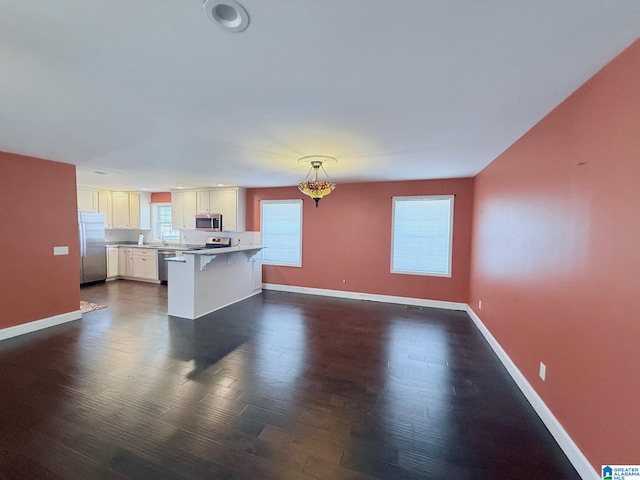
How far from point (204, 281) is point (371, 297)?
3.23m

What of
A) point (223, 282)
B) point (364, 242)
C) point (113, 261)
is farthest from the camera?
point (113, 261)

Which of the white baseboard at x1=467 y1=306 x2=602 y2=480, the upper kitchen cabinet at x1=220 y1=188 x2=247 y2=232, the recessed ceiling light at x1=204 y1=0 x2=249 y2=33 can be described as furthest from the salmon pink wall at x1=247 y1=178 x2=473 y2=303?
the recessed ceiling light at x1=204 y1=0 x2=249 y2=33

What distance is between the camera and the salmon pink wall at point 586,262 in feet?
4.40

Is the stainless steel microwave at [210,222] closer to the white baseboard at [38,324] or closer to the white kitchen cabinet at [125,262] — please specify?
the white kitchen cabinet at [125,262]

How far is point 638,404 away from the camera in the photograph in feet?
4.12

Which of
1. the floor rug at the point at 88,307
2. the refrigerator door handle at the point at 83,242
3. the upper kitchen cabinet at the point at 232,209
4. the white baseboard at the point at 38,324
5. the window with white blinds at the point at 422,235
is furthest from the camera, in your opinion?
the upper kitchen cabinet at the point at 232,209

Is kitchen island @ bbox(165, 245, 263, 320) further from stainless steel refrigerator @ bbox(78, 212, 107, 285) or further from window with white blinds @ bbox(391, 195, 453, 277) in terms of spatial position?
stainless steel refrigerator @ bbox(78, 212, 107, 285)

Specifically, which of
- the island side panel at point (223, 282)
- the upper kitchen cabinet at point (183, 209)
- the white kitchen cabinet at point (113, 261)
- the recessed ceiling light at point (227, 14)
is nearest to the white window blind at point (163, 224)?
the upper kitchen cabinet at point (183, 209)

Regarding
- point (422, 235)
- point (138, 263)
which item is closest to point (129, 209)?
point (138, 263)

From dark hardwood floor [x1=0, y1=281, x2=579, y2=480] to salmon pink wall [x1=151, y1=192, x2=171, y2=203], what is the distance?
4.24 m

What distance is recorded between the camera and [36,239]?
369 centimetres

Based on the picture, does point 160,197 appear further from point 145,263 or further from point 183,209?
point 145,263

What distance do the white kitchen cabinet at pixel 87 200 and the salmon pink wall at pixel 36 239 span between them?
2834 mm

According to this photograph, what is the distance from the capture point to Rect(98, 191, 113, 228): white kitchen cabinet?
22.2 ft
